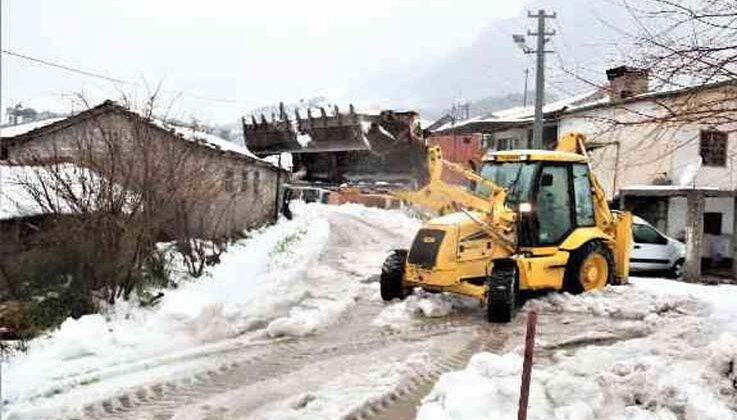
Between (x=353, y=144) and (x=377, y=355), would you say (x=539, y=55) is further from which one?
(x=377, y=355)

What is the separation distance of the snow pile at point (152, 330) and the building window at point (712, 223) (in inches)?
601

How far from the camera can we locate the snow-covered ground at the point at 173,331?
657 cm

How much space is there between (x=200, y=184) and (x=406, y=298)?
4549mm

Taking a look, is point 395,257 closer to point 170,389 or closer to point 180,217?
point 180,217

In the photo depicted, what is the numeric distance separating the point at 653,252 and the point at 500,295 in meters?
10.5

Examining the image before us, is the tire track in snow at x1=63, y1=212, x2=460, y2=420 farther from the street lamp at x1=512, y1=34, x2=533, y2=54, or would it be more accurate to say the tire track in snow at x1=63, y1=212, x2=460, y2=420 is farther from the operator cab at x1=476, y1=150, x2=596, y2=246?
the street lamp at x1=512, y1=34, x2=533, y2=54

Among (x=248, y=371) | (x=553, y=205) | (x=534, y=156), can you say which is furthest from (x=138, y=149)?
(x=553, y=205)

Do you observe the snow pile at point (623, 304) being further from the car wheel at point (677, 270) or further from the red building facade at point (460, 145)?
the red building facade at point (460, 145)

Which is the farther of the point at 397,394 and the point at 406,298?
the point at 406,298

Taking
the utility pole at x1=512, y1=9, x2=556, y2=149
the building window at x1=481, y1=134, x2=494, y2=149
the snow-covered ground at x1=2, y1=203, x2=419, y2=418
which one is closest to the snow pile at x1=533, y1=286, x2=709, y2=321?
the snow-covered ground at x1=2, y1=203, x2=419, y2=418

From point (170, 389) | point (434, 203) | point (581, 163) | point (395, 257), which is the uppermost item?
point (581, 163)

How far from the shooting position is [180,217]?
12.6 meters

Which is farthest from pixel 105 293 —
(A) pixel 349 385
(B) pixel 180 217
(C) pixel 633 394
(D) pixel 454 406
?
(C) pixel 633 394

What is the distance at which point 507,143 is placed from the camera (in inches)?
1297
